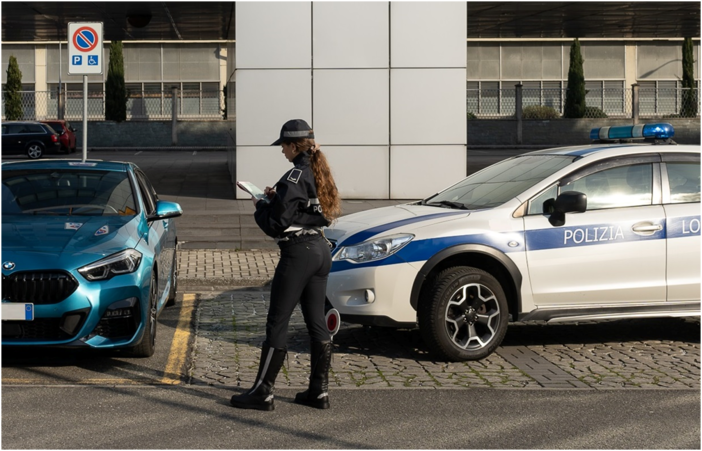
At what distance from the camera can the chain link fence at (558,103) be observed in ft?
140

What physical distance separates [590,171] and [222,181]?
15.0 metres

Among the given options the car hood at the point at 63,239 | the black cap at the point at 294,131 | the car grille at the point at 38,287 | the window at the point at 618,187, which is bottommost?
the car grille at the point at 38,287

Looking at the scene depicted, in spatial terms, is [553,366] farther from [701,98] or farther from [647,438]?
[701,98]

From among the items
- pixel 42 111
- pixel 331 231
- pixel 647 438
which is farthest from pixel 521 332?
pixel 42 111

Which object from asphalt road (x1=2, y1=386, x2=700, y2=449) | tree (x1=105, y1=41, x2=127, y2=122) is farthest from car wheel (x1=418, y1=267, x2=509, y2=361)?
tree (x1=105, y1=41, x2=127, y2=122)

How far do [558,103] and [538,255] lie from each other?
123ft

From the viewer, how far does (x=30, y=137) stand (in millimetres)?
37250

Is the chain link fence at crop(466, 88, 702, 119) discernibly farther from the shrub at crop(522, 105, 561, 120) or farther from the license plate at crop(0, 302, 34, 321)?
the license plate at crop(0, 302, 34, 321)

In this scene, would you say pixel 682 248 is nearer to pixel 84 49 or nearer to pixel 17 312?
pixel 17 312

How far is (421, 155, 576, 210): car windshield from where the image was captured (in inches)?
310

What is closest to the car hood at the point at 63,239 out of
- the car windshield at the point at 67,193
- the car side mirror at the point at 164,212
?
the car windshield at the point at 67,193

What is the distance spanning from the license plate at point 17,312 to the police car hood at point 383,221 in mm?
2426

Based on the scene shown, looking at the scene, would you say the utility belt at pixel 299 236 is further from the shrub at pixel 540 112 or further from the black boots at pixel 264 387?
the shrub at pixel 540 112

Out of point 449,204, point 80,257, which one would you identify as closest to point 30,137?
point 449,204
